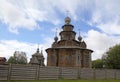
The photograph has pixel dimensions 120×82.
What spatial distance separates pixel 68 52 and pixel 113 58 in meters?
10.3

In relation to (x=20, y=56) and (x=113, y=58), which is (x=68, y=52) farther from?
(x=20, y=56)

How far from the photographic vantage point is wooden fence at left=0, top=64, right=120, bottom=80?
13.1 metres

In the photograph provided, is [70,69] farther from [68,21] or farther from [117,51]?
[68,21]

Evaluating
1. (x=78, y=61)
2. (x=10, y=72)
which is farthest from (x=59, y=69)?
(x=78, y=61)

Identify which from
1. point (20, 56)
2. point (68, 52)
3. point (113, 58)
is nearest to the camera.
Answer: point (113, 58)

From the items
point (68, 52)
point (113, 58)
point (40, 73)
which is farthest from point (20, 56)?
point (40, 73)

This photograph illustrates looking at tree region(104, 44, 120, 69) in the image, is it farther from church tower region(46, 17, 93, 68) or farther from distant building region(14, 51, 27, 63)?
distant building region(14, 51, 27, 63)

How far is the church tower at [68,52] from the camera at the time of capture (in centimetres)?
3950

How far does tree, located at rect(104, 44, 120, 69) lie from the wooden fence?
12.4 metres

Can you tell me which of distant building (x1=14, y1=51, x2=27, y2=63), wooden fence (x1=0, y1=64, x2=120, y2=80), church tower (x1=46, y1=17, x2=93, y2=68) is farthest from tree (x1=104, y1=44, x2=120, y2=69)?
distant building (x1=14, y1=51, x2=27, y2=63)

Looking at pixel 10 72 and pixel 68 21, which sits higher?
pixel 68 21

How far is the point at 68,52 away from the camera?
3972 centimetres

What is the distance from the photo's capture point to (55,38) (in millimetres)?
48031

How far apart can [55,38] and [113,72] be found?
83.4ft
